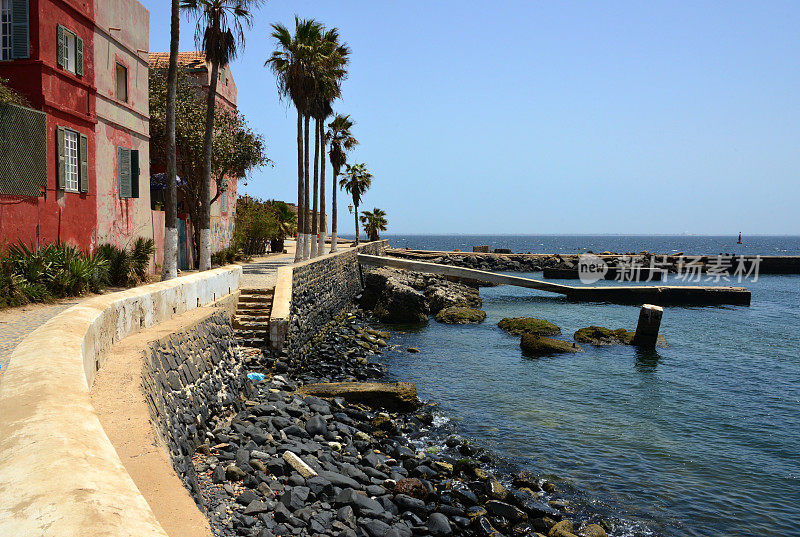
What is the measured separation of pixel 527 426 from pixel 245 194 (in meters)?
30.0

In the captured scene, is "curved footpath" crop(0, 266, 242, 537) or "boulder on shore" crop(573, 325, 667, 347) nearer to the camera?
"curved footpath" crop(0, 266, 242, 537)

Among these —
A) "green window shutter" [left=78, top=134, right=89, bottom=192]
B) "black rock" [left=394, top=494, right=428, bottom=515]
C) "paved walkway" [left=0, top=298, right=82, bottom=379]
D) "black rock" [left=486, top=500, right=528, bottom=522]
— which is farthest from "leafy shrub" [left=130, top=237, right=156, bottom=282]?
"black rock" [left=486, top=500, right=528, bottom=522]

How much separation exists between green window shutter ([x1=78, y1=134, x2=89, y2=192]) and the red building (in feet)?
0.09

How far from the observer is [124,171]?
18.8m

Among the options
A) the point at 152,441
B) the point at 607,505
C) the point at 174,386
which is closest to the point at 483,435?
the point at 607,505

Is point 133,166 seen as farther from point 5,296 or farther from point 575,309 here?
point 575,309

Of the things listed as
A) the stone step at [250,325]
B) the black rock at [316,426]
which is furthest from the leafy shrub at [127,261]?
the black rock at [316,426]

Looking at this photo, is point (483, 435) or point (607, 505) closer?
point (607, 505)

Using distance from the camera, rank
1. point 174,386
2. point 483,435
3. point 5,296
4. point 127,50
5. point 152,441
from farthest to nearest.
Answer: point 127,50 < point 483,435 < point 5,296 < point 174,386 < point 152,441

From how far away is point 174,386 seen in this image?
8039 millimetres

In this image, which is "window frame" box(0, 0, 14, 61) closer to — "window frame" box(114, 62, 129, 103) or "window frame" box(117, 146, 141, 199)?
"window frame" box(114, 62, 129, 103)

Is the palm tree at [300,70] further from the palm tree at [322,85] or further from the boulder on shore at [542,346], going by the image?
the boulder on shore at [542,346]

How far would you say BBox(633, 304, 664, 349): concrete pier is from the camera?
913 inches

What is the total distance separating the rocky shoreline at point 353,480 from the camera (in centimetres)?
752
